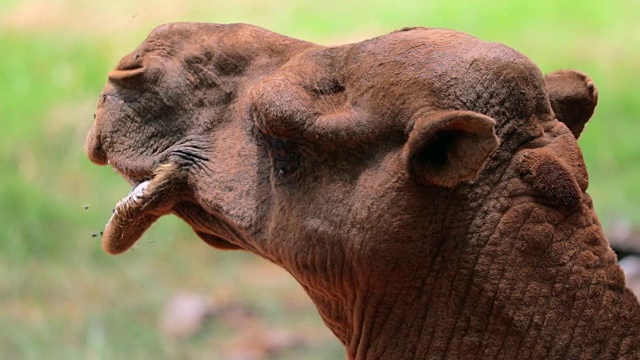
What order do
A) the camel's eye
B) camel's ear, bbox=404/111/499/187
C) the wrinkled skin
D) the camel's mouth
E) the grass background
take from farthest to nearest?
the grass background
the camel's mouth
the camel's eye
the wrinkled skin
camel's ear, bbox=404/111/499/187

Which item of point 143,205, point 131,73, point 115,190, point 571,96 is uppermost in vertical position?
point 571,96

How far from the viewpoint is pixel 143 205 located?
7.14 ft

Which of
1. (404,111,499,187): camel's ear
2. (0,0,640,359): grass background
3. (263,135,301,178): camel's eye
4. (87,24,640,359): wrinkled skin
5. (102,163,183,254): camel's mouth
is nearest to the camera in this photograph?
(404,111,499,187): camel's ear

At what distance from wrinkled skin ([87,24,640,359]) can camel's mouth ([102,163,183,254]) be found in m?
0.12

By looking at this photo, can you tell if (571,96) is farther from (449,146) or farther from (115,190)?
(115,190)

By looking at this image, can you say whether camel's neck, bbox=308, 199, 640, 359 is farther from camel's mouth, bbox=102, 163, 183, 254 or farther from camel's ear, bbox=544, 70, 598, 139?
camel's mouth, bbox=102, 163, 183, 254

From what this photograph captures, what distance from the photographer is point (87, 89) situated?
208 inches

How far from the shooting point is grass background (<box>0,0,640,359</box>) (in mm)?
4984

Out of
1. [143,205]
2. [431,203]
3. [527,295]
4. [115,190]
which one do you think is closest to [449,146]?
[431,203]

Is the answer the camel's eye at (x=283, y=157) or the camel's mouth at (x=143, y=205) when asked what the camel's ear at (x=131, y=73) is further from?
the camel's eye at (x=283, y=157)

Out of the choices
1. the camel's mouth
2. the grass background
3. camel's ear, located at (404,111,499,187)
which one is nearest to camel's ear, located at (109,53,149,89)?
the camel's mouth

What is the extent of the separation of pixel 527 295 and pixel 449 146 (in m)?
0.30

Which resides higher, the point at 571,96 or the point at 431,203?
the point at 571,96

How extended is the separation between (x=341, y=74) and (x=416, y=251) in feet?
1.17
